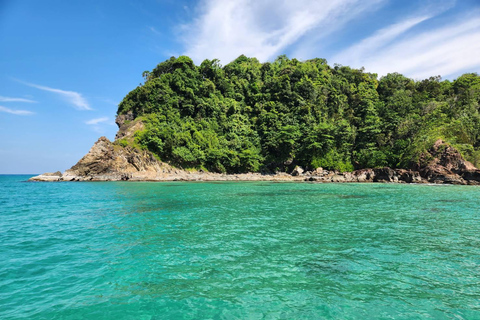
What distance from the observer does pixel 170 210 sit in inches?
621

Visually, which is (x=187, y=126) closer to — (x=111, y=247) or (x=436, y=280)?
(x=111, y=247)

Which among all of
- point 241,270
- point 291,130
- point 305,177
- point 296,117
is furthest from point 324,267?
point 296,117

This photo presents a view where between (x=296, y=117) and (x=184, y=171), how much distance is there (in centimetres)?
3550

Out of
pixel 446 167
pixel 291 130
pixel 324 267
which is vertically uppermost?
pixel 291 130

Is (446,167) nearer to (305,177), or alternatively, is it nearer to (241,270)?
(305,177)

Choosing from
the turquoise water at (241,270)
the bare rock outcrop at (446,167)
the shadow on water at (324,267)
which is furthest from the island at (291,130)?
the shadow on water at (324,267)

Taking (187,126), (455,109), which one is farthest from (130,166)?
(455,109)

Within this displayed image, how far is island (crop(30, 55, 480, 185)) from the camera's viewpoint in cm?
4938

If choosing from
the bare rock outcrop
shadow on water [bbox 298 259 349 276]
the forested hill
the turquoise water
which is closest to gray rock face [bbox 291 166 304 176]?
the forested hill

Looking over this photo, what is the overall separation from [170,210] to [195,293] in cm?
1131

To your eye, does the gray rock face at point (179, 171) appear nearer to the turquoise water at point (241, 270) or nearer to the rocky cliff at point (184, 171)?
the rocky cliff at point (184, 171)

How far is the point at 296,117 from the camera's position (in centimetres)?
6838

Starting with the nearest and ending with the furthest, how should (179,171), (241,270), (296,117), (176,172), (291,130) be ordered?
1. (241,270)
2. (176,172)
3. (179,171)
4. (291,130)
5. (296,117)

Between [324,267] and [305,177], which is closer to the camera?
[324,267]
